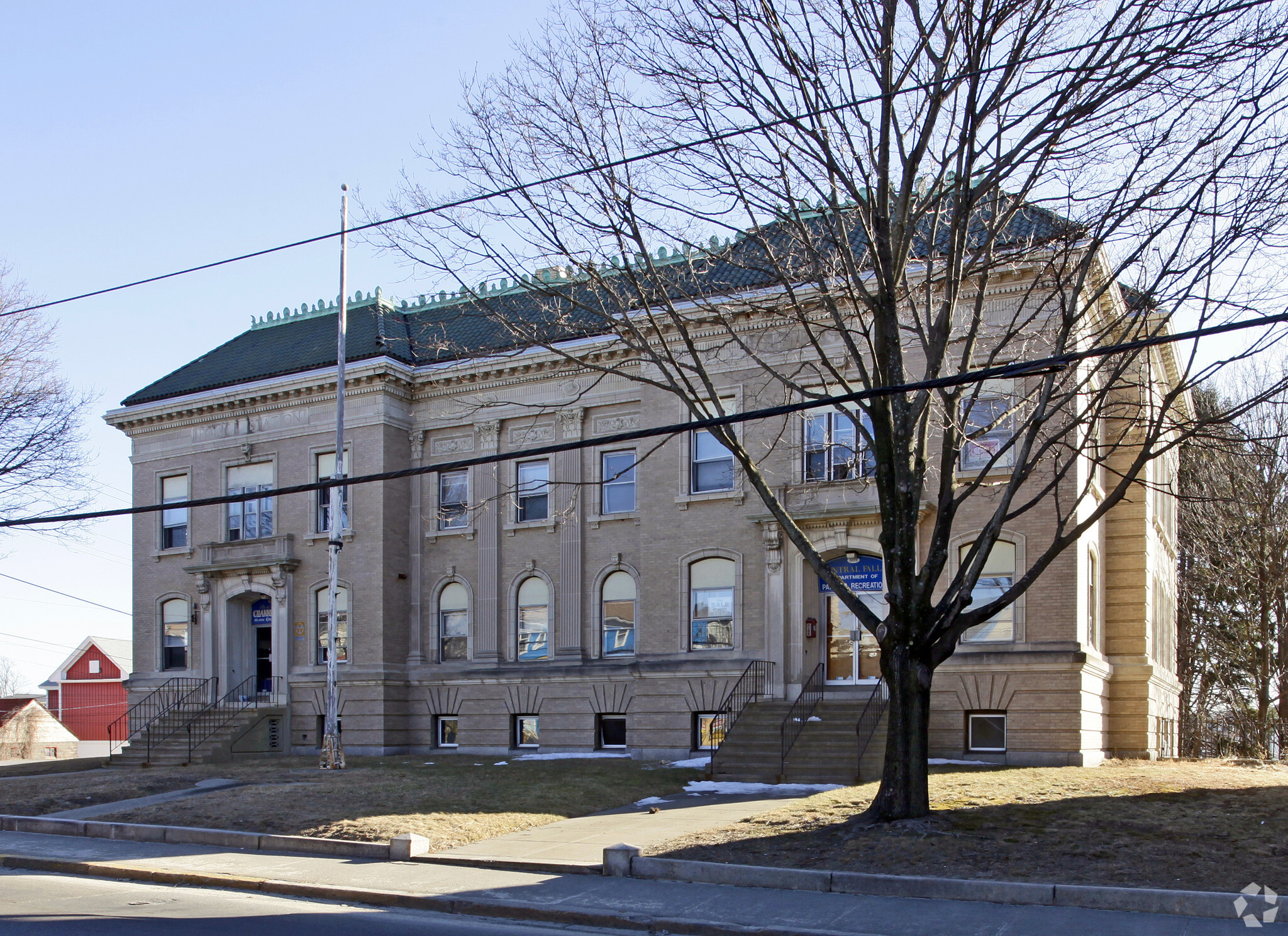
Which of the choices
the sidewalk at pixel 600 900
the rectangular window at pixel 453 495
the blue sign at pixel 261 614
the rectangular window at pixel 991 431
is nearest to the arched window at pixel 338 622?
the blue sign at pixel 261 614

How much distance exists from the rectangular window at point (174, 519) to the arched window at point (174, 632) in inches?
66.0

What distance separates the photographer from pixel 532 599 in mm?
30281

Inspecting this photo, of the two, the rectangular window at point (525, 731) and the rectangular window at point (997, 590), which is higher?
the rectangular window at point (997, 590)

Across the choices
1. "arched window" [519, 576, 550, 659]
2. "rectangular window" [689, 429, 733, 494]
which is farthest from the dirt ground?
"arched window" [519, 576, 550, 659]

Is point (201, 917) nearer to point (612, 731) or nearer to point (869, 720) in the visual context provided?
point (869, 720)

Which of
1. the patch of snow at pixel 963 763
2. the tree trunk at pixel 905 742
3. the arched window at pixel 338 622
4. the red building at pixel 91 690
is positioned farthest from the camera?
the red building at pixel 91 690

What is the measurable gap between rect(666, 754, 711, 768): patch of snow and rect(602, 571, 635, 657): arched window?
4090 mm

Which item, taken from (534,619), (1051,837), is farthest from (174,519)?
(1051,837)

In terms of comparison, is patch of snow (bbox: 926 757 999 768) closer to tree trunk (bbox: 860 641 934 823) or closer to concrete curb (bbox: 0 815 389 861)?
tree trunk (bbox: 860 641 934 823)

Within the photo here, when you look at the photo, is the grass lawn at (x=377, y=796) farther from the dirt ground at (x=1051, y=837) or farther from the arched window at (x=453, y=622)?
the arched window at (x=453, y=622)

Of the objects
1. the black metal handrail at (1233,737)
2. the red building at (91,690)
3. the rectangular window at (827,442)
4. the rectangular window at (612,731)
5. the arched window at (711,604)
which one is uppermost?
the rectangular window at (827,442)

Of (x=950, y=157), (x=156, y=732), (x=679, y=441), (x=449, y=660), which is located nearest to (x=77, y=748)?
(x=156, y=732)

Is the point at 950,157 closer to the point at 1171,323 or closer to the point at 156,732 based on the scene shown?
the point at 1171,323

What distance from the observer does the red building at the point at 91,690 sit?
68.7 m
